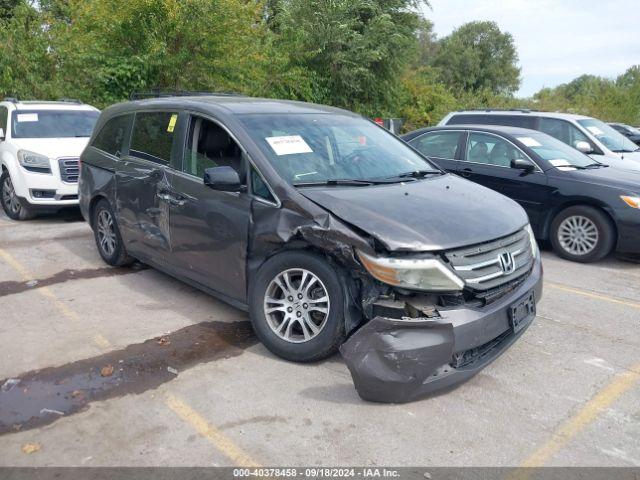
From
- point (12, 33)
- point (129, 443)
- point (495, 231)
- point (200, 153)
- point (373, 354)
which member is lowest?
point (129, 443)

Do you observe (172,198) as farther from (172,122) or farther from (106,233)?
(106,233)

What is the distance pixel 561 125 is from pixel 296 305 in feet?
27.5

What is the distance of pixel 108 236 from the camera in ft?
20.0

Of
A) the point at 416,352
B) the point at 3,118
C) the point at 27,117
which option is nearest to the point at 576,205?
the point at 416,352

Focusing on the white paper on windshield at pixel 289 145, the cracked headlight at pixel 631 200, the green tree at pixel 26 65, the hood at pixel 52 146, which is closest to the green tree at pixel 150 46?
the green tree at pixel 26 65

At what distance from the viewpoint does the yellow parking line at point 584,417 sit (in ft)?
9.88

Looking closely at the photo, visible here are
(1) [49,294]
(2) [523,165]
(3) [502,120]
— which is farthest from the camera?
(3) [502,120]

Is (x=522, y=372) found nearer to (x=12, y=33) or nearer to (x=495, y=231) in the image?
(x=495, y=231)

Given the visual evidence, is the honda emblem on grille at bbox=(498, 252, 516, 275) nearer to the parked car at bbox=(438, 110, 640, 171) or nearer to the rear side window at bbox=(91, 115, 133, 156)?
the rear side window at bbox=(91, 115, 133, 156)

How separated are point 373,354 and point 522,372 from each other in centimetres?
130

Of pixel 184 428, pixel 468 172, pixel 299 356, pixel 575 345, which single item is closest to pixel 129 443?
pixel 184 428

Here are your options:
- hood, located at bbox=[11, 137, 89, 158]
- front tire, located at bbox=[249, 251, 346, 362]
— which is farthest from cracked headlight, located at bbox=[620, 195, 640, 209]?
hood, located at bbox=[11, 137, 89, 158]

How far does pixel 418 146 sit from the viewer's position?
28.2ft

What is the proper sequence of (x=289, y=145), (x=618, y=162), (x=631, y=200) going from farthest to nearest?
(x=618, y=162) < (x=631, y=200) < (x=289, y=145)
